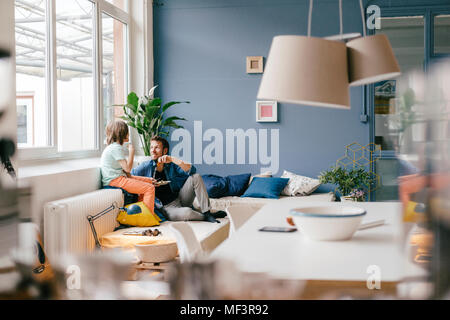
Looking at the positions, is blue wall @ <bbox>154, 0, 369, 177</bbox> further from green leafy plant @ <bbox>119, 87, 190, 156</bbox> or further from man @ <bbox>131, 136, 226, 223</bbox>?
man @ <bbox>131, 136, 226, 223</bbox>

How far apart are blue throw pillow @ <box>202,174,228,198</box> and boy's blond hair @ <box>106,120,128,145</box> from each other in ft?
3.58

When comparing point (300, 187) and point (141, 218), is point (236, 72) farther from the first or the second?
point (141, 218)

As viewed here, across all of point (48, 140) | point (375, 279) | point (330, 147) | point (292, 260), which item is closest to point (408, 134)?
point (375, 279)

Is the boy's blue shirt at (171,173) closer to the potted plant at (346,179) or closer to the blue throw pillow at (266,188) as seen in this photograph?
the blue throw pillow at (266,188)

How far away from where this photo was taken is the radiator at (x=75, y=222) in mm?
867

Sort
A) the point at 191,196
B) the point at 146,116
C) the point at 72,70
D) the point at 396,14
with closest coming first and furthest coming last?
the point at 72,70
the point at 191,196
the point at 146,116
the point at 396,14

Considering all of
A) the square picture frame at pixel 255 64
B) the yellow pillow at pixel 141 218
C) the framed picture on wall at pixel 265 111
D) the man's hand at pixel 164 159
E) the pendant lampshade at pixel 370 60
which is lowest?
the yellow pillow at pixel 141 218

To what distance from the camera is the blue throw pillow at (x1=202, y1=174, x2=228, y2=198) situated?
4773 millimetres

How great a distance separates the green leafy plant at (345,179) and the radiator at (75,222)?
2146 millimetres

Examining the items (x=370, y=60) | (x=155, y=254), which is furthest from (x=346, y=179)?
(x=155, y=254)

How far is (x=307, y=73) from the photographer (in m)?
1.17

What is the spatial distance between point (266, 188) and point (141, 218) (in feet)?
4.96

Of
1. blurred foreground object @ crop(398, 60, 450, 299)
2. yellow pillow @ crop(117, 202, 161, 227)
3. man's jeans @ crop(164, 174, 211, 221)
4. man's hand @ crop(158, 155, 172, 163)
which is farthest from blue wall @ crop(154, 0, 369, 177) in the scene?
blurred foreground object @ crop(398, 60, 450, 299)

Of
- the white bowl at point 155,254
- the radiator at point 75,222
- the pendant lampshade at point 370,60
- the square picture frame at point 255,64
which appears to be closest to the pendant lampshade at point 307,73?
the pendant lampshade at point 370,60
